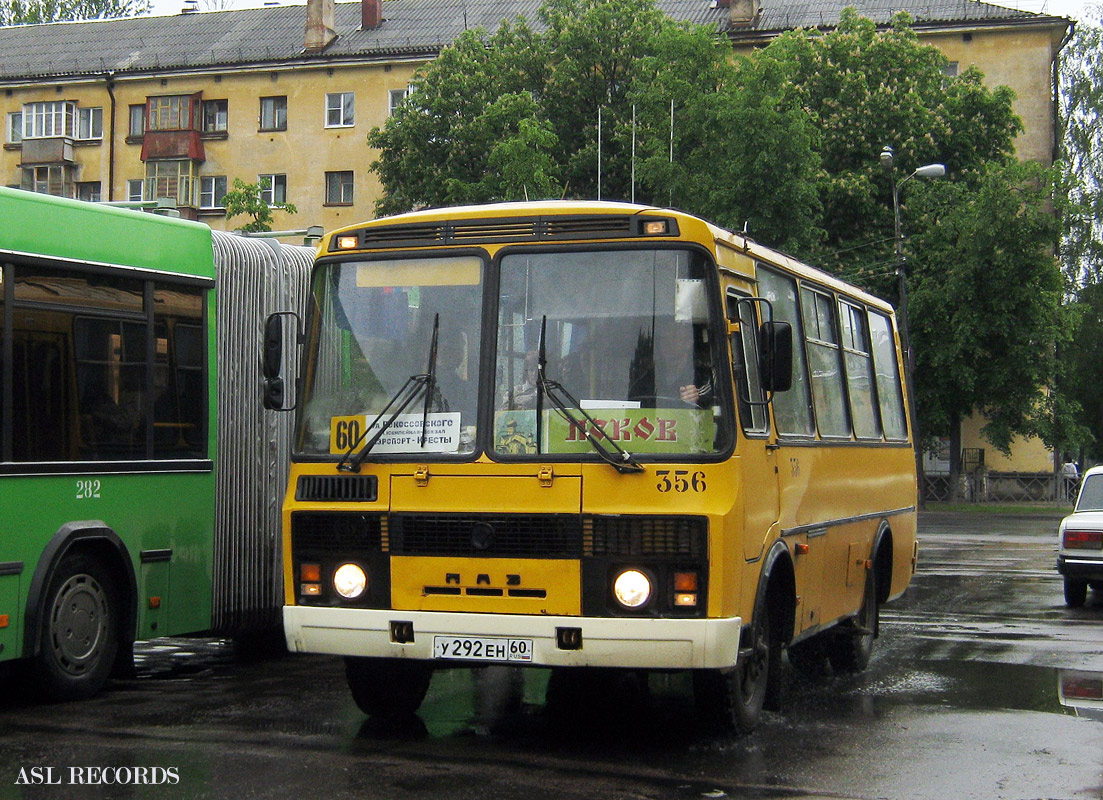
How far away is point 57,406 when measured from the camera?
9.12 meters

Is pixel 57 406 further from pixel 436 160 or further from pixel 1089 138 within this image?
pixel 1089 138

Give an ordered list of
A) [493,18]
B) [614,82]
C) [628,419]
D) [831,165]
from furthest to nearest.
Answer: [493,18]
[614,82]
[831,165]
[628,419]

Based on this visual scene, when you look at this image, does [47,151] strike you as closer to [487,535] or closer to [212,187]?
[212,187]

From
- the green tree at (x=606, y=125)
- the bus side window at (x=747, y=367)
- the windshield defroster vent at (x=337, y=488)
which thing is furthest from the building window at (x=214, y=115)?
the bus side window at (x=747, y=367)

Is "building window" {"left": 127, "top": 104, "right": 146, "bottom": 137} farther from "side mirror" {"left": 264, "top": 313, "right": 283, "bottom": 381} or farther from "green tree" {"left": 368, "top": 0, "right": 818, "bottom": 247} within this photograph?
"side mirror" {"left": 264, "top": 313, "right": 283, "bottom": 381}

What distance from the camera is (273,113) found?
59.9m

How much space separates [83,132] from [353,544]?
58.1 meters

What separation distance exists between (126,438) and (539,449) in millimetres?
3327

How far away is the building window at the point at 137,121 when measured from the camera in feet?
201

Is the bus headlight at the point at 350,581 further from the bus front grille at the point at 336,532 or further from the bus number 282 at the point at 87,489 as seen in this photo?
the bus number 282 at the point at 87,489

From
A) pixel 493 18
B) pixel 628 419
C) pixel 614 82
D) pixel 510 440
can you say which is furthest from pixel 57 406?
pixel 493 18

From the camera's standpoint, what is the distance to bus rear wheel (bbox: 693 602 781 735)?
7977 mm

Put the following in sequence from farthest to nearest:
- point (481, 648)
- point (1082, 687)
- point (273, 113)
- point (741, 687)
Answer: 1. point (273, 113)
2. point (1082, 687)
3. point (741, 687)
4. point (481, 648)

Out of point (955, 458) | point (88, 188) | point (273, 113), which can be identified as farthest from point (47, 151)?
point (955, 458)
